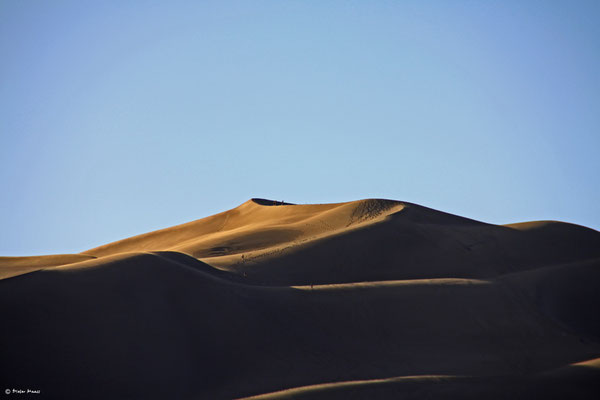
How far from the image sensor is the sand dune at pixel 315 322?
13.3 metres

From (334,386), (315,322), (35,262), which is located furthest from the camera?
(35,262)

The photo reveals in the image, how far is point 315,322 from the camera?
1656 centimetres

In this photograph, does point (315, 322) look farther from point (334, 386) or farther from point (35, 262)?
point (35, 262)

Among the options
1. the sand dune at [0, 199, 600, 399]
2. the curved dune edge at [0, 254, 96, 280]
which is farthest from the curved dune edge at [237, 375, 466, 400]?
the curved dune edge at [0, 254, 96, 280]

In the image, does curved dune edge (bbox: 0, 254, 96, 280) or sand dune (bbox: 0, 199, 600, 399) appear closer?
sand dune (bbox: 0, 199, 600, 399)

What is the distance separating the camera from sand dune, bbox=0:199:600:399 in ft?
43.6

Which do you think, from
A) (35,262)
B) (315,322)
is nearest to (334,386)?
(315,322)

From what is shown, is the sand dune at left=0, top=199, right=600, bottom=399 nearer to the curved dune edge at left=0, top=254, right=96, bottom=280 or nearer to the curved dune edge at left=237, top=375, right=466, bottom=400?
the curved dune edge at left=237, top=375, right=466, bottom=400

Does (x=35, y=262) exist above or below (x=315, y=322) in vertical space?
above

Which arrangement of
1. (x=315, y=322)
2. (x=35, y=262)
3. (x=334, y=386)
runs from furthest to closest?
(x=35, y=262)
(x=315, y=322)
(x=334, y=386)

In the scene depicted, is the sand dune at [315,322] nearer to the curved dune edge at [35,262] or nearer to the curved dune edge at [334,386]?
the curved dune edge at [334,386]

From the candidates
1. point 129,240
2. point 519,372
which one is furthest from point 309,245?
point 129,240

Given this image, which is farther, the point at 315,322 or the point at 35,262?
the point at 35,262

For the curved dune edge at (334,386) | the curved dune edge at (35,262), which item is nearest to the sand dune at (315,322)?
the curved dune edge at (334,386)
